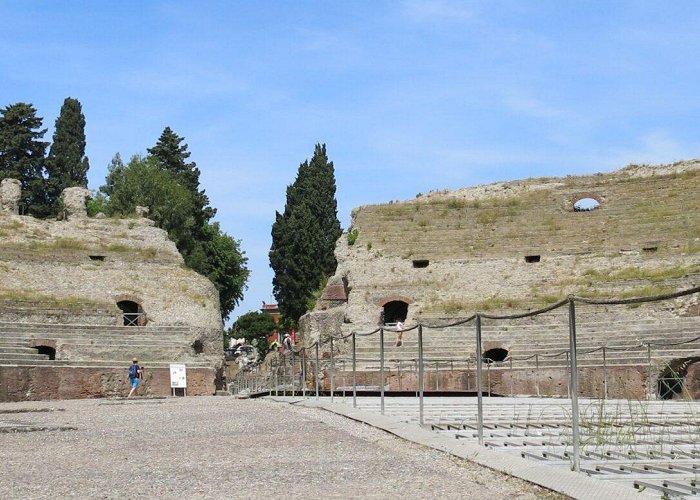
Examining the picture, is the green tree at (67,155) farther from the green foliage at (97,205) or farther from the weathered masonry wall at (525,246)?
the weathered masonry wall at (525,246)

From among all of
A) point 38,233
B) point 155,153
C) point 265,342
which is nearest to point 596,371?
point 38,233

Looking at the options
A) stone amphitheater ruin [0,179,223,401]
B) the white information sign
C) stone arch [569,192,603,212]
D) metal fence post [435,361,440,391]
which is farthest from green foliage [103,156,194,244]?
metal fence post [435,361,440,391]

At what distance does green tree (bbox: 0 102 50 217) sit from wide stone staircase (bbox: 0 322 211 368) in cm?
3755

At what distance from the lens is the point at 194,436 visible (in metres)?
13.8

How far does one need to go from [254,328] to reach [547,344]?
239ft

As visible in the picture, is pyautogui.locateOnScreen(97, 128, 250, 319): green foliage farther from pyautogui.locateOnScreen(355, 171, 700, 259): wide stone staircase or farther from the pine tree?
pyautogui.locateOnScreen(355, 171, 700, 259): wide stone staircase

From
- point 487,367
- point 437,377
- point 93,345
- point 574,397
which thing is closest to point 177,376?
point 93,345

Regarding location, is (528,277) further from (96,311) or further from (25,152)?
(25,152)

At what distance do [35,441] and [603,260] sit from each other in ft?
96.1

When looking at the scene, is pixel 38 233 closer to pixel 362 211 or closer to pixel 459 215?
pixel 362 211

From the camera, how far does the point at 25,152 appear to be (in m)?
73.2

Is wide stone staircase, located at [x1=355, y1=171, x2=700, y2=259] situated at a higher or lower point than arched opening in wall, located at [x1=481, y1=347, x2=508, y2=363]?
higher

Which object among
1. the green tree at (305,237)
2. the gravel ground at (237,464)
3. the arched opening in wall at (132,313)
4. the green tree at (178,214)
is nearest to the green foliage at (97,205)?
the green tree at (178,214)

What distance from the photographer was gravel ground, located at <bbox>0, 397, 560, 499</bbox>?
8547 millimetres
